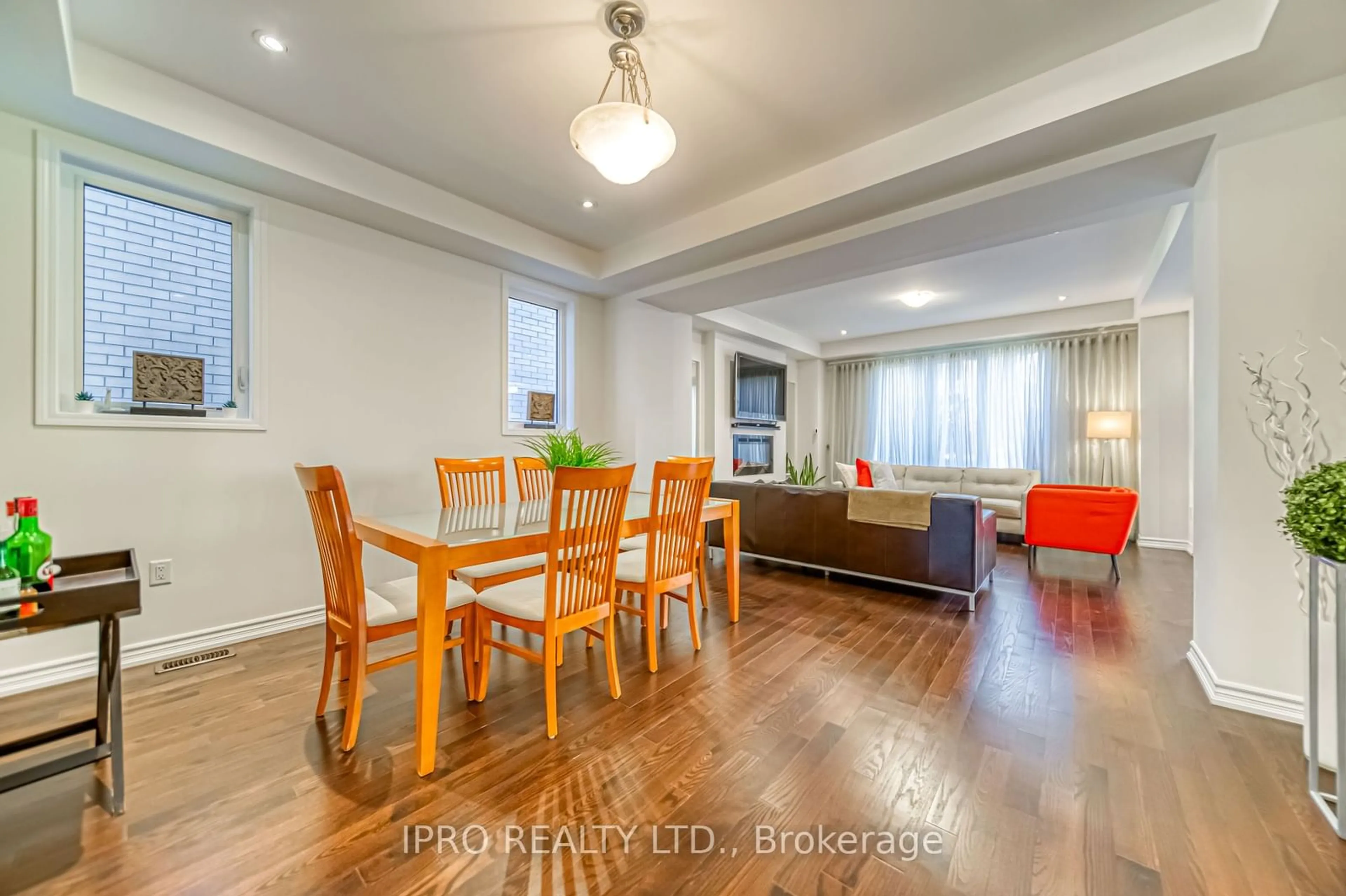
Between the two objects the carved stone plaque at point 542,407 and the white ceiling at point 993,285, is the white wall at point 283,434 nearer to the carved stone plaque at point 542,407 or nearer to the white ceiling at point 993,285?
the carved stone plaque at point 542,407

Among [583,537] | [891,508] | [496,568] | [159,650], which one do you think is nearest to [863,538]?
[891,508]

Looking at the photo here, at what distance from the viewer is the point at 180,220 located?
2.65m

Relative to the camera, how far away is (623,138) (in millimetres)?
1852

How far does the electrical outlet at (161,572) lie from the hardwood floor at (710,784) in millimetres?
405

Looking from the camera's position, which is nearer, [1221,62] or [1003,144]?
[1221,62]

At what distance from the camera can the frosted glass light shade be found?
1.82 meters

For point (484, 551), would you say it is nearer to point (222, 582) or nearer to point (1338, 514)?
point (222, 582)

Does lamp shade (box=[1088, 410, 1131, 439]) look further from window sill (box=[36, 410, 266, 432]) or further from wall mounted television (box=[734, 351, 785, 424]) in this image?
window sill (box=[36, 410, 266, 432])

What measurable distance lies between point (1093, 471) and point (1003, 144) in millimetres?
5320

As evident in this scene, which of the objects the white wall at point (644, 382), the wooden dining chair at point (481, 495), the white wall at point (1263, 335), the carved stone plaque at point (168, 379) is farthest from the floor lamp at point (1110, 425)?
the carved stone plaque at point (168, 379)

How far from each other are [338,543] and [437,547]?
40cm

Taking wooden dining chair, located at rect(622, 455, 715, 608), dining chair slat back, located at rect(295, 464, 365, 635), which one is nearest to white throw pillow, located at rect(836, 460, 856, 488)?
wooden dining chair, located at rect(622, 455, 715, 608)

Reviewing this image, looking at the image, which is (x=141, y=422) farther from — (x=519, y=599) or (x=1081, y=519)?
(x=1081, y=519)

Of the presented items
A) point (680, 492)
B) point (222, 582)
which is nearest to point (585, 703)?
point (680, 492)
